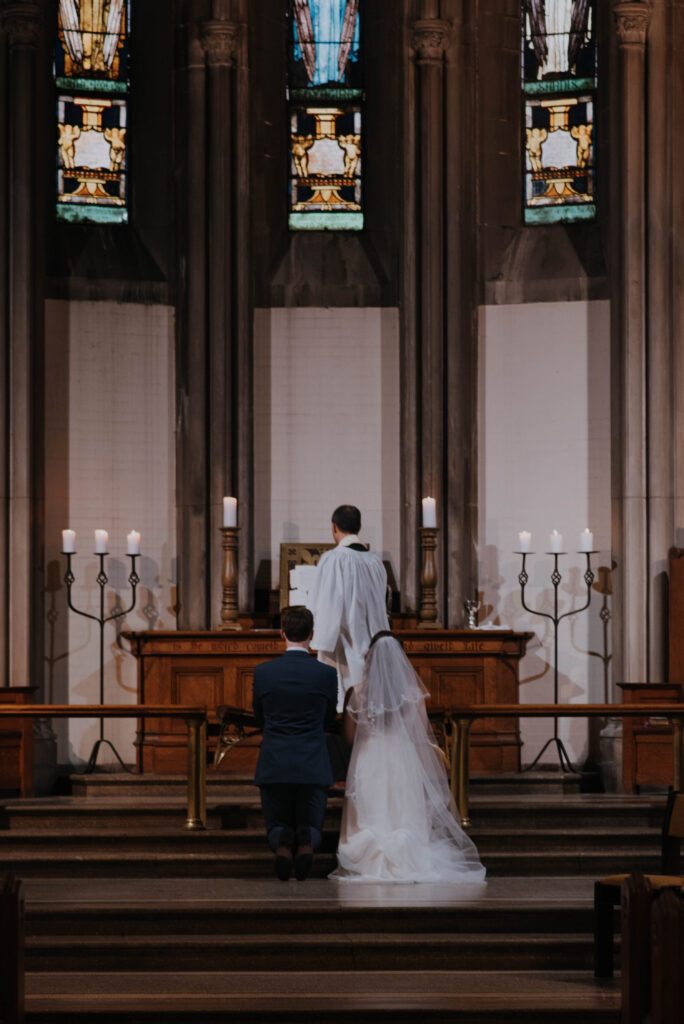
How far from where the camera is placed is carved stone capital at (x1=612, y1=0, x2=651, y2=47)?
43.3ft

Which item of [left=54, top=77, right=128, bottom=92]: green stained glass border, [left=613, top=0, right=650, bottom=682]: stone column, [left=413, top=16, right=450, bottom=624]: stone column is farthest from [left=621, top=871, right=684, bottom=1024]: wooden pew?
[left=54, top=77, right=128, bottom=92]: green stained glass border

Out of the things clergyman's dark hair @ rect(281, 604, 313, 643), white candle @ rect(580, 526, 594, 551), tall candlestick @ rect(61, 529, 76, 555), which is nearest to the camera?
clergyman's dark hair @ rect(281, 604, 313, 643)

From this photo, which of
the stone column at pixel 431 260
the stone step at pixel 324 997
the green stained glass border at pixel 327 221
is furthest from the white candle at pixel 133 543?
the stone step at pixel 324 997

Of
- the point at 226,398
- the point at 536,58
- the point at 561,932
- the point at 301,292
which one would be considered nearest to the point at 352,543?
the point at 561,932

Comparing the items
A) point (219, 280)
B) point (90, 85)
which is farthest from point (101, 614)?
point (90, 85)

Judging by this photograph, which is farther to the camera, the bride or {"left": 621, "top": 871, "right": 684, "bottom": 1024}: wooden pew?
the bride

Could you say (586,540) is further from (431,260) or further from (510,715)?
(510,715)

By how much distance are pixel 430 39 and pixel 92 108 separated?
2.85m

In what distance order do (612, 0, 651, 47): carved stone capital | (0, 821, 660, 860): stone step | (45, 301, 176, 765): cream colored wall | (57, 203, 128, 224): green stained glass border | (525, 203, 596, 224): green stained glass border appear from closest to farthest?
(0, 821, 660, 860): stone step → (612, 0, 651, 47): carved stone capital → (45, 301, 176, 765): cream colored wall → (57, 203, 128, 224): green stained glass border → (525, 203, 596, 224): green stained glass border

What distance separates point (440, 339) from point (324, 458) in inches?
55.0

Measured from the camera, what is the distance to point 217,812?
984cm

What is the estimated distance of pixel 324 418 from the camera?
14.0 metres

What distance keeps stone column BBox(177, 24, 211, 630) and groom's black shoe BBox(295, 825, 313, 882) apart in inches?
190

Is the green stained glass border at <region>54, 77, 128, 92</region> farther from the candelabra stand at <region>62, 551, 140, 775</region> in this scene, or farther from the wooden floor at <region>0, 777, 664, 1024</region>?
the wooden floor at <region>0, 777, 664, 1024</region>
